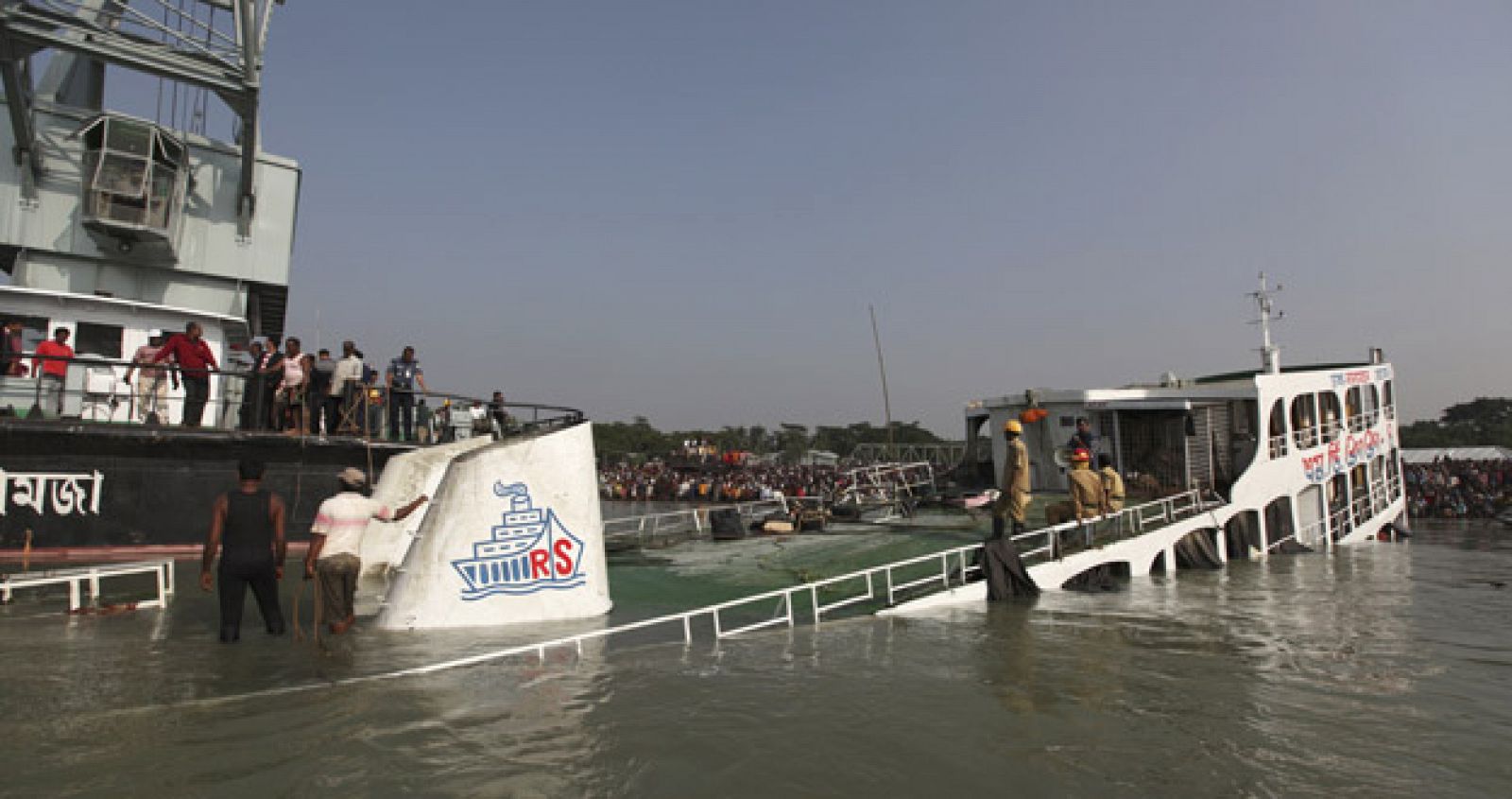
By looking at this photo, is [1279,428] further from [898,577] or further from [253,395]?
[253,395]

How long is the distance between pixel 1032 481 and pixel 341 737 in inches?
615

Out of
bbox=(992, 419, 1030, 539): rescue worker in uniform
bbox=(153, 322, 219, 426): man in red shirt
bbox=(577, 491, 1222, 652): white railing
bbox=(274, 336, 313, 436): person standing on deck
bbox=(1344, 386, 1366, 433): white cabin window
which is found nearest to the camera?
bbox=(577, 491, 1222, 652): white railing

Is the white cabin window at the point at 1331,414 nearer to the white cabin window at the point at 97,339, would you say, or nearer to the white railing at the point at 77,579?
the white railing at the point at 77,579

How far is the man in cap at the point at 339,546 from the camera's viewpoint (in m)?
6.53

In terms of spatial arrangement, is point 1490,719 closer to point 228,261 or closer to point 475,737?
point 475,737

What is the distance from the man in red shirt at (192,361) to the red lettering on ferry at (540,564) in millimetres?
7564

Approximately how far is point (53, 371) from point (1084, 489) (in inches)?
676

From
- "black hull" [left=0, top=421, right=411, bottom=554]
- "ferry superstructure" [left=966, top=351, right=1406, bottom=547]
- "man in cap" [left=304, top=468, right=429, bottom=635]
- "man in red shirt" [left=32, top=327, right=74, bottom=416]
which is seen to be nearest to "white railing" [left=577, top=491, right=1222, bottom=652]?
"ferry superstructure" [left=966, top=351, right=1406, bottom=547]

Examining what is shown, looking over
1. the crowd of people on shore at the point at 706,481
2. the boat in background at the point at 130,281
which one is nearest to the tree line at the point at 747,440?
the crowd of people on shore at the point at 706,481

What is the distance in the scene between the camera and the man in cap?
6531 mm

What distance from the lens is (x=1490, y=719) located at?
5.64m

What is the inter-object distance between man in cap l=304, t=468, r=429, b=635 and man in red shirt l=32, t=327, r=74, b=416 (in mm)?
9848

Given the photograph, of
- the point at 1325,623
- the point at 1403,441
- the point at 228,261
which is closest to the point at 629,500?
the point at 228,261

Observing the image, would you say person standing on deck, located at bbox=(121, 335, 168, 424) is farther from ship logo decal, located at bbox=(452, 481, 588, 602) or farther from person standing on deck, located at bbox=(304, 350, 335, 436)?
ship logo decal, located at bbox=(452, 481, 588, 602)
